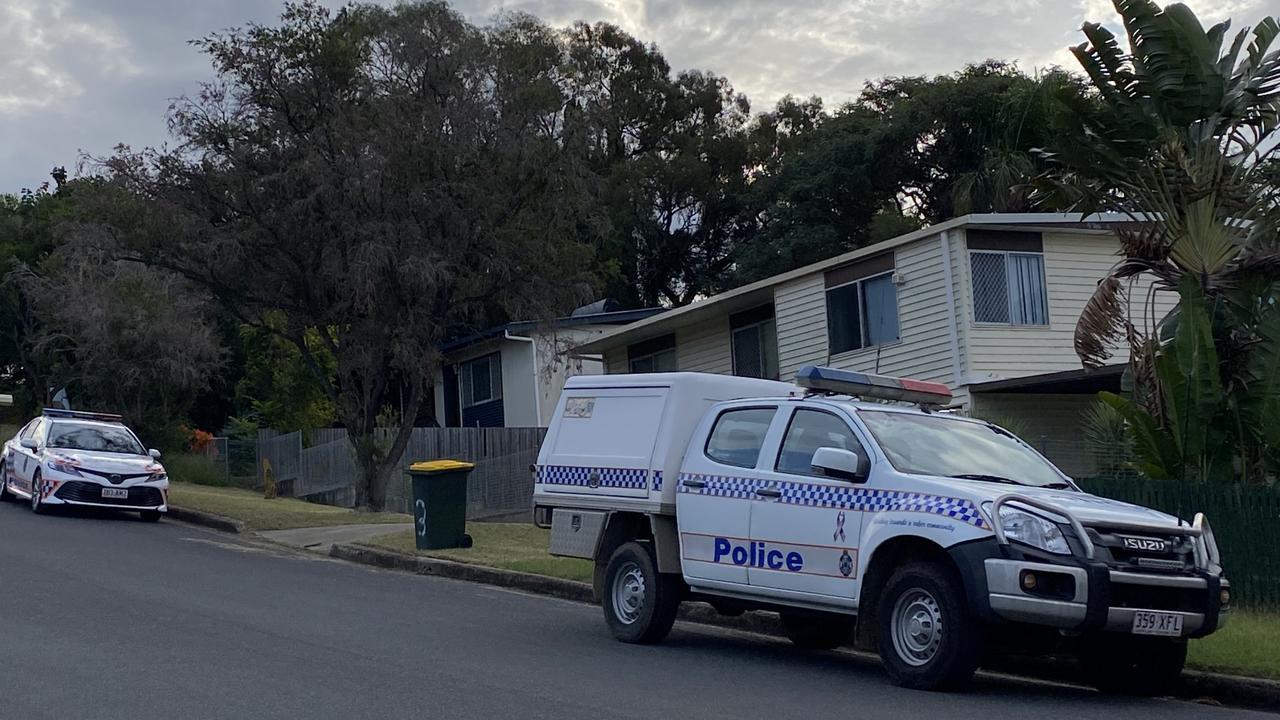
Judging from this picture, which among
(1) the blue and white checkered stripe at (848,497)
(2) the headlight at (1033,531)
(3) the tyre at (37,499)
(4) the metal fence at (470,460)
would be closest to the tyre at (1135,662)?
(2) the headlight at (1033,531)

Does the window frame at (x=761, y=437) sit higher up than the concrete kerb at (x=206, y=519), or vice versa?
the window frame at (x=761, y=437)

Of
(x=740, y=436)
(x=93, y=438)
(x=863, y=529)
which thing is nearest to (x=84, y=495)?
(x=93, y=438)

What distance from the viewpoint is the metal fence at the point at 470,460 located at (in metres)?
30.5

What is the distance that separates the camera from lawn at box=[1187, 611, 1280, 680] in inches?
380

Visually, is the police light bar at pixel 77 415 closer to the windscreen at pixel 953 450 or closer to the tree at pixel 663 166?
the windscreen at pixel 953 450

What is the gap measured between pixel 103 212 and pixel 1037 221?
16.4m

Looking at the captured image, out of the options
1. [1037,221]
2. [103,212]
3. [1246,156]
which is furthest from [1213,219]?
[103,212]

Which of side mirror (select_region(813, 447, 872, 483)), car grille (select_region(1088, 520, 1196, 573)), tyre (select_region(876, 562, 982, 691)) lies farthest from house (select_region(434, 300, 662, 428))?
car grille (select_region(1088, 520, 1196, 573))

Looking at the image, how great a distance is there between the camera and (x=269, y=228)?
24531mm

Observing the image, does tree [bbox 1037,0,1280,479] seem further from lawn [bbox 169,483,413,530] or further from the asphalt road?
lawn [bbox 169,483,413,530]

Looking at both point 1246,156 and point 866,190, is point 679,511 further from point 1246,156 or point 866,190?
point 866,190

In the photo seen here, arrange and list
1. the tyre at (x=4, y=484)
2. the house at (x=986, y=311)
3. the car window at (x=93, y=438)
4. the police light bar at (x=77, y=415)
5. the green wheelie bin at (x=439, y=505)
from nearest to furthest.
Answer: the green wheelie bin at (x=439, y=505), the car window at (x=93, y=438), the house at (x=986, y=311), the police light bar at (x=77, y=415), the tyre at (x=4, y=484)

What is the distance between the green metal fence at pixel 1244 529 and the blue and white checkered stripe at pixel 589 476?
5251mm

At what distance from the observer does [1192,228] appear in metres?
14.3
